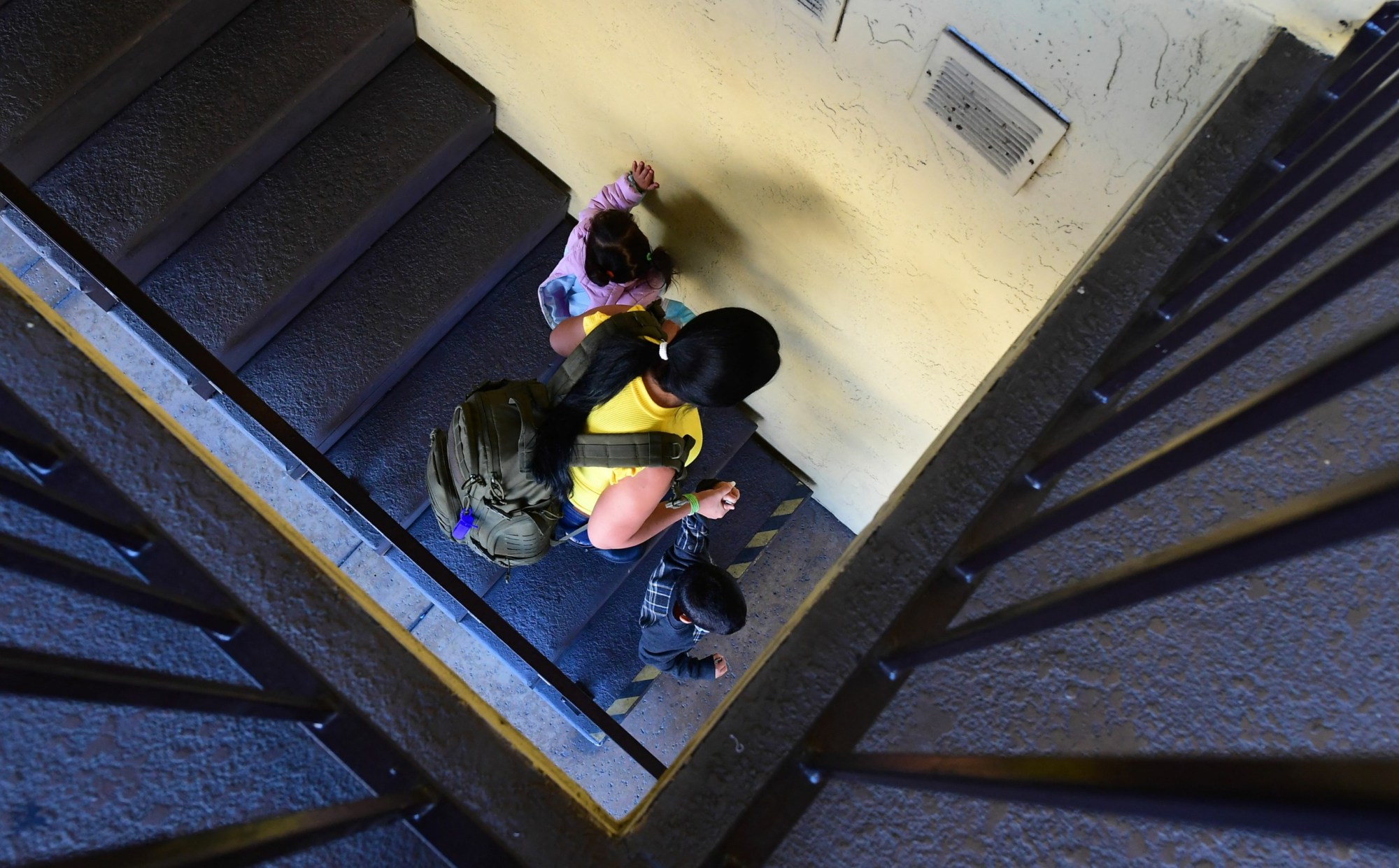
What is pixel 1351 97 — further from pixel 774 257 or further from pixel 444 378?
pixel 444 378

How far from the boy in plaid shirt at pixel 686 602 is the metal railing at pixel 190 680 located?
1.61 m

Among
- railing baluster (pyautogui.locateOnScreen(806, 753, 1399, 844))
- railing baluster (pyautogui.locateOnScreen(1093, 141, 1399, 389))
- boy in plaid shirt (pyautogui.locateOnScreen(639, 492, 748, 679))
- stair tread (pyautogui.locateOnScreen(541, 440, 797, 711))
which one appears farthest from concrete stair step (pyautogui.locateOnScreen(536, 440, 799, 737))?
railing baluster (pyautogui.locateOnScreen(806, 753, 1399, 844))

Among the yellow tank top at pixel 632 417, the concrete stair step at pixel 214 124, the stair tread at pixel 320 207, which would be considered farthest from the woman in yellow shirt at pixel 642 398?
the concrete stair step at pixel 214 124

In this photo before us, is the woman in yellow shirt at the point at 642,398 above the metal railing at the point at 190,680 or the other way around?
above

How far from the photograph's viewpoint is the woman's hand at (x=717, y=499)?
2863 mm

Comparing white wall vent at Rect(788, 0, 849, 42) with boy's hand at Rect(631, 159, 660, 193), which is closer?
white wall vent at Rect(788, 0, 849, 42)

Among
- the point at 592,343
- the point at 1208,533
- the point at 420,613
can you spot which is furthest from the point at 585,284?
the point at 1208,533

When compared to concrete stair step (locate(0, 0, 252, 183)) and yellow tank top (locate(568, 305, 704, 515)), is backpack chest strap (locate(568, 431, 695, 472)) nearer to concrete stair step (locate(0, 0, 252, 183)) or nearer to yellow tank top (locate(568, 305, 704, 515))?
yellow tank top (locate(568, 305, 704, 515))

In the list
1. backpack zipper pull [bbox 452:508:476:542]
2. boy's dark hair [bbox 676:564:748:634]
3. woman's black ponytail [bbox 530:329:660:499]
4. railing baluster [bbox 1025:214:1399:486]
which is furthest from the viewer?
boy's dark hair [bbox 676:564:748:634]

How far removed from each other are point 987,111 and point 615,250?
142 centimetres

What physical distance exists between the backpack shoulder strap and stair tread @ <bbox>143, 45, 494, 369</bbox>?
5.78ft

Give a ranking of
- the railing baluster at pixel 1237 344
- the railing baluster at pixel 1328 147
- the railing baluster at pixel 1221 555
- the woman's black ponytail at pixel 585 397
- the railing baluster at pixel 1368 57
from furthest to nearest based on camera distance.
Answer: the woman's black ponytail at pixel 585 397
the railing baluster at pixel 1368 57
the railing baluster at pixel 1328 147
the railing baluster at pixel 1237 344
the railing baluster at pixel 1221 555

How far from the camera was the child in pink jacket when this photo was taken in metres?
3.08

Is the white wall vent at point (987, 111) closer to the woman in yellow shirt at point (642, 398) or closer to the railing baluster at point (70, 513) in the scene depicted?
the woman in yellow shirt at point (642, 398)
